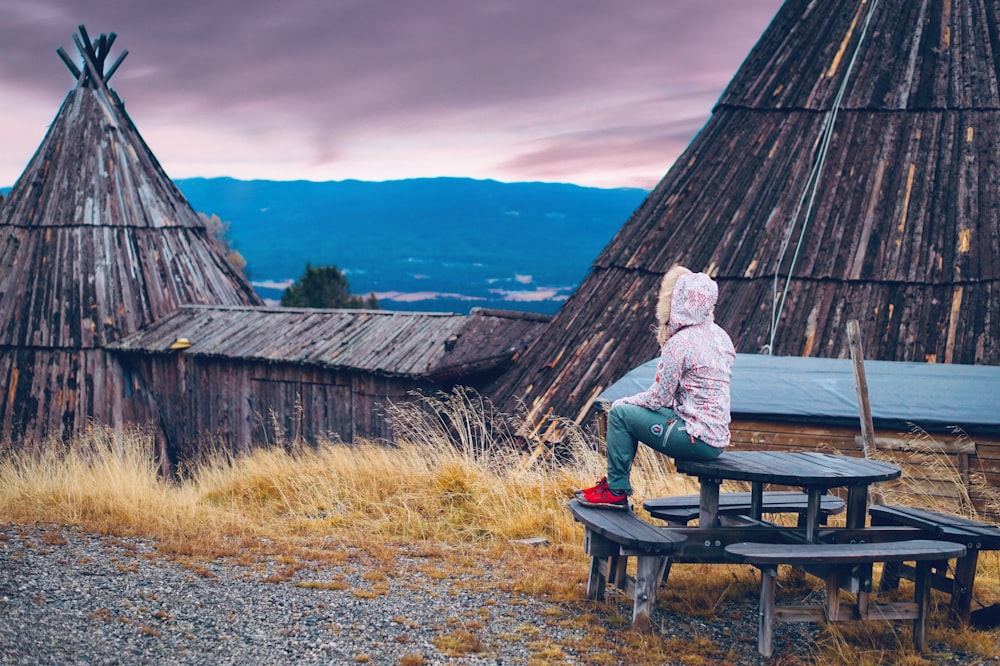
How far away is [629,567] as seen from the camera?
698 centimetres

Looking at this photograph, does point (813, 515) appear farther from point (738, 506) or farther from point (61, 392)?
point (61, 392)

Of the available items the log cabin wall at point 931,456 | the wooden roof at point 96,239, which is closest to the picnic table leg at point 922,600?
the log cabin wall at point 931,456

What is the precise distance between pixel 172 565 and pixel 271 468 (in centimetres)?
284

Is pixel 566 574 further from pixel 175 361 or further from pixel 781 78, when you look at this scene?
pixel 175 361

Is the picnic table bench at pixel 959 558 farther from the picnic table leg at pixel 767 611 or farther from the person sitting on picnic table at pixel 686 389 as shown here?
the person sitting on picnic table at pixel 686 389

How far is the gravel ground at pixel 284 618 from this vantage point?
17.1 ft

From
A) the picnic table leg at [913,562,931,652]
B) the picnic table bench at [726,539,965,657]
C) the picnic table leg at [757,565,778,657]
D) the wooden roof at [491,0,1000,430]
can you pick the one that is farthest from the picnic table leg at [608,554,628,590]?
the wooden roof at [491,0,1000,430]

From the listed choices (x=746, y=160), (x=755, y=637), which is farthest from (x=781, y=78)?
(x=755, y=637)

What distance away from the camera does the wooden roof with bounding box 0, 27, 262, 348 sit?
2017cm

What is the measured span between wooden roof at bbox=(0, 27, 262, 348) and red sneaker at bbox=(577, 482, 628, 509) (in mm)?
16263

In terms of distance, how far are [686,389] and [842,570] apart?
1.31m

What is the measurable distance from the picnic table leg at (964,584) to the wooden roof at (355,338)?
10.3 metres

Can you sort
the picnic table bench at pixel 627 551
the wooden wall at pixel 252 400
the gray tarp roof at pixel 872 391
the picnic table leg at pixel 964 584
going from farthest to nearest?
the wooden wall at pixel 252 400 < the gray tarp roof at pixel 872 391 < the picnic table leg at pixel 964 584 < the picnic table bench at pixel 627 551

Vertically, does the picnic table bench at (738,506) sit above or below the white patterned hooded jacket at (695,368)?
below
